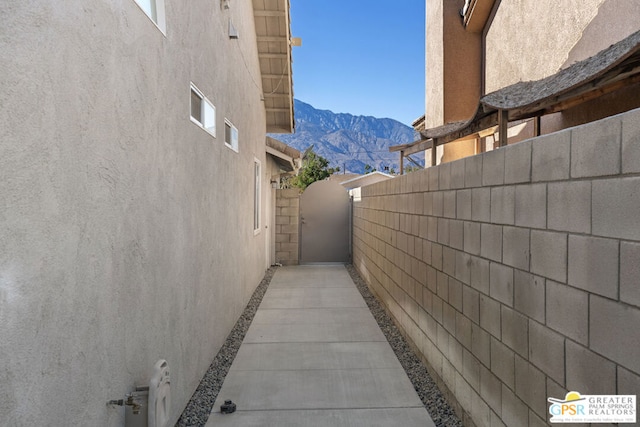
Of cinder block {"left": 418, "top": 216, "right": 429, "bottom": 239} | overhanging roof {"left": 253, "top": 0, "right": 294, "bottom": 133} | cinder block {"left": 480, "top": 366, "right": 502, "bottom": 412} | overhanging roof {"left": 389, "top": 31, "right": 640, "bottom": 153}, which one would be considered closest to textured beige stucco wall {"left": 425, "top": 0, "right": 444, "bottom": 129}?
overhanging roof {"left": 253, "top": 0, "right": 294, "bottom": 133}

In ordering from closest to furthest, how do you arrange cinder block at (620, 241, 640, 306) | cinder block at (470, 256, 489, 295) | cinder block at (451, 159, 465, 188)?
cinder block at (620, 241, 640, 306) → cinder block at (470, 256, 489, 295) → cinder block at (451, 159, 465, 188)

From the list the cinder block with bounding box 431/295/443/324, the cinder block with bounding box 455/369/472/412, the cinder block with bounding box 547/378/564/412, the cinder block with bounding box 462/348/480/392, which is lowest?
the cinder block with bounding box 455/369/472/412

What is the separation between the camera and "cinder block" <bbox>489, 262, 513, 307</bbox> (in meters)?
2.75

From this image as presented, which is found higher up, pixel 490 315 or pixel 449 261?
pixel 449 261

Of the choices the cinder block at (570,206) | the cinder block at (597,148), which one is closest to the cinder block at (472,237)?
the cinder block at (570,206)

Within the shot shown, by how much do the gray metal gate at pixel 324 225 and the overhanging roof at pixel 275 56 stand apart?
2.27m

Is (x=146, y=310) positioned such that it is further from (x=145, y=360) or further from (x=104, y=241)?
(x=104, y=241)

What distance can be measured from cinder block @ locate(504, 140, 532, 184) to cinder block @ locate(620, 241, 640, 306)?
2.72 feet

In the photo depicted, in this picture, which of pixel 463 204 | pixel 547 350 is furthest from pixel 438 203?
pixel 547 350

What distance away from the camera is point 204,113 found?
4512 mm

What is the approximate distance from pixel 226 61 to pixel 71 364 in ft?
14.8

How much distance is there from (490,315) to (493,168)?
94 cm

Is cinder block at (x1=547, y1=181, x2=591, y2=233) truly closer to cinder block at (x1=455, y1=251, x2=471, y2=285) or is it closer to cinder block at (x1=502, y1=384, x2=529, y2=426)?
cinder block at (x1=502, y1=384, x2=529, y2=426)

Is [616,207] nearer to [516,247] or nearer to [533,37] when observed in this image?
[516,247]
